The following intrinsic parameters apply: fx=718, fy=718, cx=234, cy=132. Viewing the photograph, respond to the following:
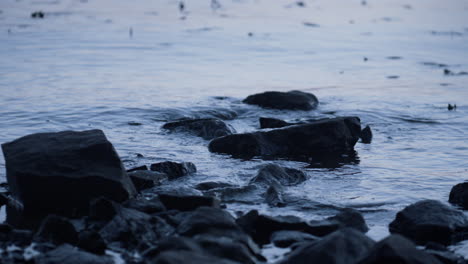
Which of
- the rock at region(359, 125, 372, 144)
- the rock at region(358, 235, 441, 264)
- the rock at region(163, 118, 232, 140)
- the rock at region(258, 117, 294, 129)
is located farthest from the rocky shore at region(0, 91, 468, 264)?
the rock at region(359, 125, 372, 144)

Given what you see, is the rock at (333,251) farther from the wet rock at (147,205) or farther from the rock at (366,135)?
the rock at (366,135)

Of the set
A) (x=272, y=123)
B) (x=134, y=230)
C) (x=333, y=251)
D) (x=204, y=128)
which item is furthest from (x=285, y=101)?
(x=333, y=251)

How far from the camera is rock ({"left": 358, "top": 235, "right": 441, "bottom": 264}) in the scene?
4.69 metres

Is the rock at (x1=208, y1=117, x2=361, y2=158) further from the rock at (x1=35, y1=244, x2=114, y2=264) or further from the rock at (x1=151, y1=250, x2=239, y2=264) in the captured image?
the rock at (x1=151, y1=250, x2=239, y2=264)

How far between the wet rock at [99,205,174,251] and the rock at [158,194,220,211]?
422 mm

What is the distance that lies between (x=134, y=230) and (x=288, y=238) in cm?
123

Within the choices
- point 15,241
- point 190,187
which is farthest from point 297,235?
point 15,241

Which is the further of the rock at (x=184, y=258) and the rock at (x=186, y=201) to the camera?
the rock at (x=186, y=201)

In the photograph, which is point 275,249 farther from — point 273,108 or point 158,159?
point 273,108

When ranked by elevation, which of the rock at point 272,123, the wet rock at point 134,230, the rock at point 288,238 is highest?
the wet rock at point 134,230

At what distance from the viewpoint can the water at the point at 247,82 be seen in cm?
827

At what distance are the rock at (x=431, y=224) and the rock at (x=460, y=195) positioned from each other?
23.0 inches

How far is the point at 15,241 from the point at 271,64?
12.2 metres

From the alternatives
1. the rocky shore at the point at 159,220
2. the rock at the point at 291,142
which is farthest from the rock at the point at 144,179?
the rock at the point at 291,142
